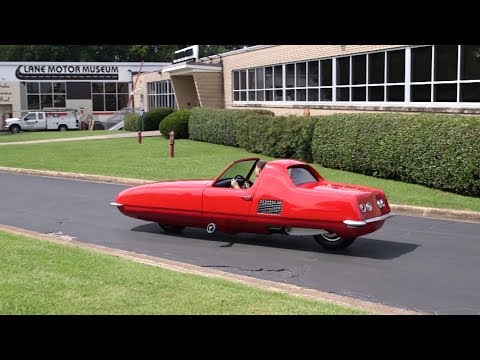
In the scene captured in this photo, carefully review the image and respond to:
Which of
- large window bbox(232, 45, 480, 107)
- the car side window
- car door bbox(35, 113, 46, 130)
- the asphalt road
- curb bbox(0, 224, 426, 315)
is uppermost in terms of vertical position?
large window bbox(232, 45, 480, 107)

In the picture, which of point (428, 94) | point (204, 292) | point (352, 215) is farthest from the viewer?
point (428, 94)

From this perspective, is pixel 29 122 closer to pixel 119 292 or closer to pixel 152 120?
pixel 152 120

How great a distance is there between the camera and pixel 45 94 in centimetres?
5759

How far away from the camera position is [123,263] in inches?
305

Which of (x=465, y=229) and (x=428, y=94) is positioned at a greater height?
(x=428, y=94)

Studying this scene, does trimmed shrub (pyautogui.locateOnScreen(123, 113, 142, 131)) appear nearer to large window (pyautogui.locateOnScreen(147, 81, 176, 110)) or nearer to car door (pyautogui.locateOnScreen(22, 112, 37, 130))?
large window (pyautogui.locateOnScreen(147, 81, 176, 110))

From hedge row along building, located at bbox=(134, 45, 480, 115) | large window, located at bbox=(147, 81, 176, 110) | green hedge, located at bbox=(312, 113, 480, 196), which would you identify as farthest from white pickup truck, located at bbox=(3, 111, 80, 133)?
green hedge, located at bbox=(312, 113, 480, 196)

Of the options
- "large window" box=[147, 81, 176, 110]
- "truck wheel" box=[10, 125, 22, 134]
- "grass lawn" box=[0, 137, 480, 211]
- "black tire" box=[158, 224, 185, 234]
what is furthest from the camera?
"truck wheel" box=[10, 125, 22, 134]

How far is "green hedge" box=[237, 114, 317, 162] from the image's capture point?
20203mm

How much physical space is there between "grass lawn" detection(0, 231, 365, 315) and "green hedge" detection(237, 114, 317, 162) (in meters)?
13.0
